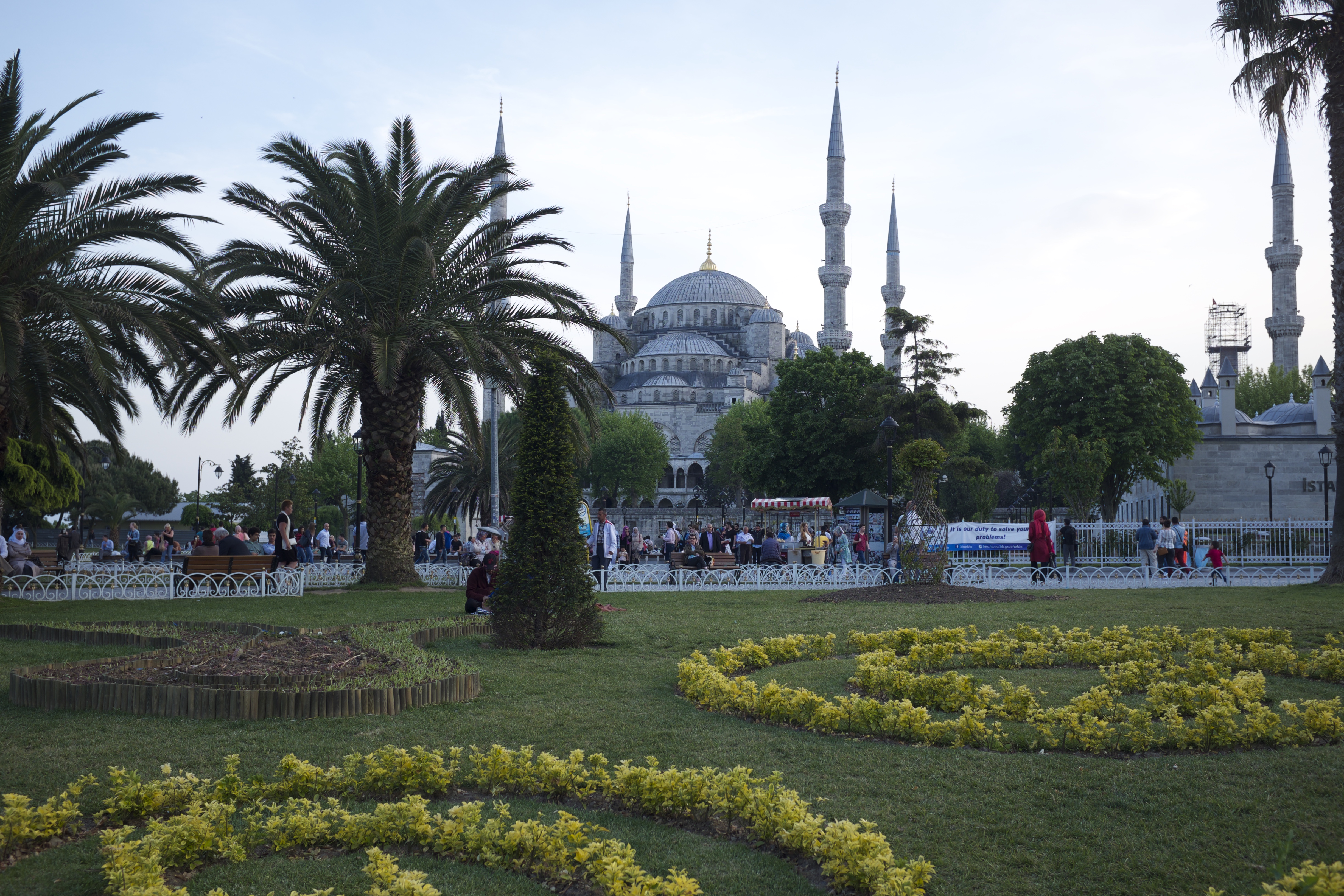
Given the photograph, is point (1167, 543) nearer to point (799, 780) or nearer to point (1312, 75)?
point (1312, 75)

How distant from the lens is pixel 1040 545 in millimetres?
17156

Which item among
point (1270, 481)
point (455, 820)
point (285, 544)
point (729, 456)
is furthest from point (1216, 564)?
point (729, 456)

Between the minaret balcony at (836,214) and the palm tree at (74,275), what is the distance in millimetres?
44440

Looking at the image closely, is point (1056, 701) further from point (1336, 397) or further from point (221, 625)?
point (1336, 397)

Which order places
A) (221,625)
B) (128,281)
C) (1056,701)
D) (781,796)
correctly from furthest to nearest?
(128,281) → (221,625) → (1056,701) → (781,796)

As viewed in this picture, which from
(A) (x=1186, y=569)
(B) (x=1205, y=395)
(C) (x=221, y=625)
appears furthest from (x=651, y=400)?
(C) (x=221, y=625)

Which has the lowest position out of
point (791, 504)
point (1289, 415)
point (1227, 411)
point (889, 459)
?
point (791, 504)

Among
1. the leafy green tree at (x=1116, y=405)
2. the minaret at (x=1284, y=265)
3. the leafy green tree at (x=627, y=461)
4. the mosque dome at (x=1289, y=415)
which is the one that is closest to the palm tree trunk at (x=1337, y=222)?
the leafy green tree at (x=1116, y=405)

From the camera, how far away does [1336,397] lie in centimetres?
1588

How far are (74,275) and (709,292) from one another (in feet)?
256

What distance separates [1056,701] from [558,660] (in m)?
3.63

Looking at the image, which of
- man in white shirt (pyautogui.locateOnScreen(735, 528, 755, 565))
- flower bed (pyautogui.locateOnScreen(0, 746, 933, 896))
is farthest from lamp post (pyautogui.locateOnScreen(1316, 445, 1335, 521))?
flower bed (pyautogui.locateOnScreen(0, 746, 933, 896))

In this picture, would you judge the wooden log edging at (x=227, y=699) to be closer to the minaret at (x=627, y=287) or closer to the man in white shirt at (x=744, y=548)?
the man in white shirt at (x=744, y=548)

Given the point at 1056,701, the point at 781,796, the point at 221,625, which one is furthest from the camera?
the point at 221,625
